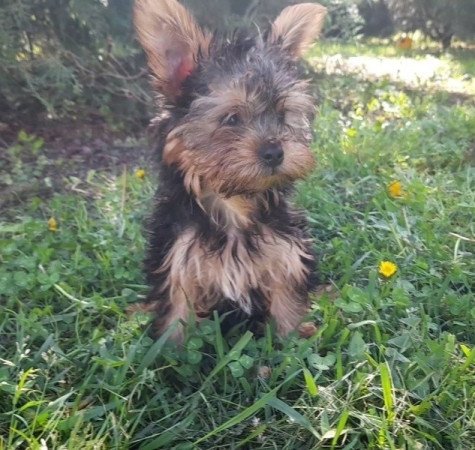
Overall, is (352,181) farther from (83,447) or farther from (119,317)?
(83,447)

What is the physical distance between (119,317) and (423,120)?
394 centimetres

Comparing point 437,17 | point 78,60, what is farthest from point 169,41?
point 437,17

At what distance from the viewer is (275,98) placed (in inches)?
117

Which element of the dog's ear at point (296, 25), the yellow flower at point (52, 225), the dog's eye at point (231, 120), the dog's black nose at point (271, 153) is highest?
the dog's ear at point (296, 25)

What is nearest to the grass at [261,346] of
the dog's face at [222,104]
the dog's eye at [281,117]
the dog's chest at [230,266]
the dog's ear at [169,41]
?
the dog's chest at [230,266]

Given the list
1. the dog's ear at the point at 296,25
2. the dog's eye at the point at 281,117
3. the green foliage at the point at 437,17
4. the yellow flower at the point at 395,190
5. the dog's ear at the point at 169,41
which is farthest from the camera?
the green foliage at the point at 437,17

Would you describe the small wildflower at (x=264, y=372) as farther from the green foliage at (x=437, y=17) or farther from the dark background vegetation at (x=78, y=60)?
the green foliage at (x=437, y=17)

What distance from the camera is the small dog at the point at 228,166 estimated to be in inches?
114

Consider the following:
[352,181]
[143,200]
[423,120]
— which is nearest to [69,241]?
[143,200]

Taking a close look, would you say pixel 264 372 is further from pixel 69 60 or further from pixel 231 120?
pixel 69 60

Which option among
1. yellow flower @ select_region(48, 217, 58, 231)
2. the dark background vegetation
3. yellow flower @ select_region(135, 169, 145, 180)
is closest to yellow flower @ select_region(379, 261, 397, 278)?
yellow flower @ select_region(48, 217, 58, 231)

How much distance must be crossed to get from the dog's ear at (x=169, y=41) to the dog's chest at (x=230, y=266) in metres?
0.71

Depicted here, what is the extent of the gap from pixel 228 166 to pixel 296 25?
90 centimetres

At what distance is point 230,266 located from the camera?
10.0ft
